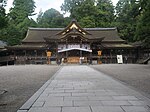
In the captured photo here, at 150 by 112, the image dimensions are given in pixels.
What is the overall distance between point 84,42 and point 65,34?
3743mm

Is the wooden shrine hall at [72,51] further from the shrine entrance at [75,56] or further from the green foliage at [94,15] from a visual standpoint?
the green foliage at [94,15]

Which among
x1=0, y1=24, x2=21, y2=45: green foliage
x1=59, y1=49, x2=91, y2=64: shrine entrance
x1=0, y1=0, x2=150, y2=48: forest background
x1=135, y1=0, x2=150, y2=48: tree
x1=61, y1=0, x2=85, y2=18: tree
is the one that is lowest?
x1=59, y1=49, x2=91, y2=64: shrine entrance

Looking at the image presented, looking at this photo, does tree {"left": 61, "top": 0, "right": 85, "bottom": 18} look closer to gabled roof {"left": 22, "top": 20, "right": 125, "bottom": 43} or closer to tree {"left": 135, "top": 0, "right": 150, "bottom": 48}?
gabled roof {"left": 22, "top": 20, "right": 125, "bottom": 43}

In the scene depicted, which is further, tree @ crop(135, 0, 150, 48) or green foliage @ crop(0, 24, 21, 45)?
green foliage @ crop(0, 24, 21, 45)

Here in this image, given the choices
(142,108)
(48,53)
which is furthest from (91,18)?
(142,108)

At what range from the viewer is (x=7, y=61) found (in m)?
39.0

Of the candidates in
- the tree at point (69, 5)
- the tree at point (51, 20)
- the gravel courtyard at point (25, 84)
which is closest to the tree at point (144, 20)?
the gravel courtyard at point (25, 84)

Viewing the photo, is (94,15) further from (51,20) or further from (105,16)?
(51,20)

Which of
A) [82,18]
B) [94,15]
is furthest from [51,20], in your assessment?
[94,15]

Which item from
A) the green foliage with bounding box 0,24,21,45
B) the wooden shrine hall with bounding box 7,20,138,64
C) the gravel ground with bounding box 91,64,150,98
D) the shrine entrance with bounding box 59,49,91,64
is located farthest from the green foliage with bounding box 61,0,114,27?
the gravel ground with bounding box 91,64,150,98

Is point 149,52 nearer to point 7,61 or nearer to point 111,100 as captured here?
point 7,61

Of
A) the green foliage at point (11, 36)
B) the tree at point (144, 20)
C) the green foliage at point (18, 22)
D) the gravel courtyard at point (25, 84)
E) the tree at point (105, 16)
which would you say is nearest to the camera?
the gravel courtyard at point (25, 84)

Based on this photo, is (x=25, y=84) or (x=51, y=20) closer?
(x=25, y=84)

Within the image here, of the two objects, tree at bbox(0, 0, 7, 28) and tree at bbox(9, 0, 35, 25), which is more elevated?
tree at bbox(9, 0, 35, 25)
